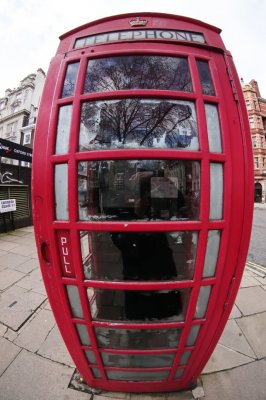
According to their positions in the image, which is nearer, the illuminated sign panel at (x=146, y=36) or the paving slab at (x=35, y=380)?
the illuminated sign panel at (x=146, y=36)

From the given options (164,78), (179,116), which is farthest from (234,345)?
(164,78)

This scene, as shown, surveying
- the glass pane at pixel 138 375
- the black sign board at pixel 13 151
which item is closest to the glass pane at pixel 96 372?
the glass pane at pixel 138 375

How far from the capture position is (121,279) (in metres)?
1.68

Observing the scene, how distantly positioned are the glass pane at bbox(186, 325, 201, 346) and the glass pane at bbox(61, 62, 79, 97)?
6.72 ft

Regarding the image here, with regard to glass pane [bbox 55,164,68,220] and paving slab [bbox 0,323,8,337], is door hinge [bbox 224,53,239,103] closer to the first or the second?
glass pane [bbox 55,164,68,220]

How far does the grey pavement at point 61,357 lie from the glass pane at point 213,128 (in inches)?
92.6

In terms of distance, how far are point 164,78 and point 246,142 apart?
740 millimetres

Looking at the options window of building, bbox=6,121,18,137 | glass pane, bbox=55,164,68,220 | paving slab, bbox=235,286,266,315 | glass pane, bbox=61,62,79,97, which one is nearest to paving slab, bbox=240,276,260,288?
paving slab, bbox=235,286,266,315

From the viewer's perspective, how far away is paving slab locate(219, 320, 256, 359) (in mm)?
2732

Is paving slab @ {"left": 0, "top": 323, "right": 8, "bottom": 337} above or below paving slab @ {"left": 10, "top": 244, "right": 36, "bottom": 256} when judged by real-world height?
below

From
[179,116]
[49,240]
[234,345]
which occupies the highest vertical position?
[179,116]

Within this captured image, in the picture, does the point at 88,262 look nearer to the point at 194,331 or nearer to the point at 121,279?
the point at 121,279

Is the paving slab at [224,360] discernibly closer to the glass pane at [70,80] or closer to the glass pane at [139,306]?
the glass pane at [139,306]

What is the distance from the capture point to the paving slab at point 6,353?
2479 mm
